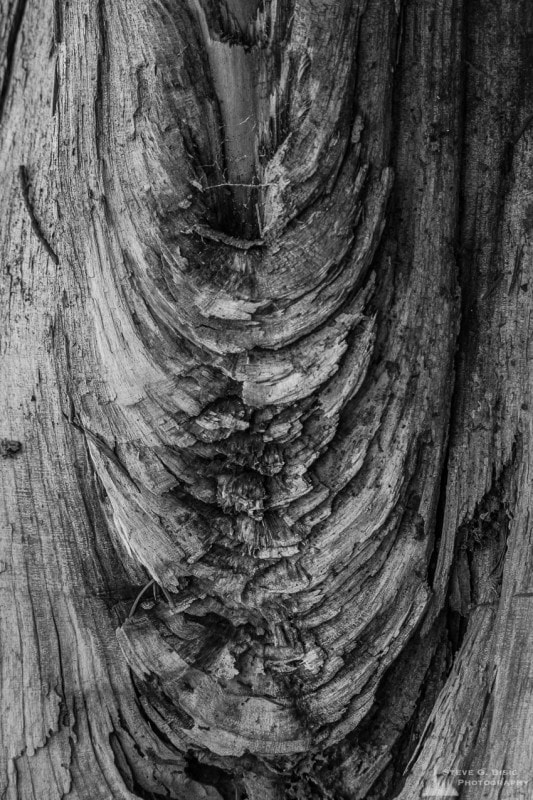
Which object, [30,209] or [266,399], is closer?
[266,399]

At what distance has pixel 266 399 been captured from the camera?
2297mm

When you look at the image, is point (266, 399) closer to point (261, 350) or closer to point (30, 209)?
point (261, 350)

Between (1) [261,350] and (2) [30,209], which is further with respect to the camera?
(2) [30,209]

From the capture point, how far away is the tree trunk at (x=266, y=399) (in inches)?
89.4

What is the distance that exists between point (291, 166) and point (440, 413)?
99cm

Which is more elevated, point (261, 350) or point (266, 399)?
point (261, 350)

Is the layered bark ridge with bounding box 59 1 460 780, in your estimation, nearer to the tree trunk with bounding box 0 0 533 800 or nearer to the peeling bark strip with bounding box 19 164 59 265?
the tree trunk with bounding box 0 0 533 800

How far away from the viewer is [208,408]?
7.70 ft

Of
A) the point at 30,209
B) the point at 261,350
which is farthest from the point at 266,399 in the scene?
the point at 30,209

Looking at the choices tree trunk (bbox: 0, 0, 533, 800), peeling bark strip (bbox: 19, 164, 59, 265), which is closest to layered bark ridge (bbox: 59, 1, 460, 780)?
tree trunk (bbox: 0, 0, 533, 800)

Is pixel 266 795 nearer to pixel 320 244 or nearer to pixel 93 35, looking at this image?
pixel 320 244

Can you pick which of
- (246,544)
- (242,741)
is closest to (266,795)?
(242,741)

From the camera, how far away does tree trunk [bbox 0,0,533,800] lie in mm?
2270

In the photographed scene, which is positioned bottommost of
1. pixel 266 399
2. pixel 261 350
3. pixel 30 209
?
pixel 266 399
